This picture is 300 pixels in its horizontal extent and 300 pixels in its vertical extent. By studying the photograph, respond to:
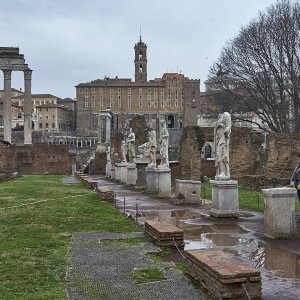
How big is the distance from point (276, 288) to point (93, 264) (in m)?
2.60

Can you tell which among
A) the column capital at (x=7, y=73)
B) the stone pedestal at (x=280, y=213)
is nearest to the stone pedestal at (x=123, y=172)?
the stone pedestal at (x=280, y=213)

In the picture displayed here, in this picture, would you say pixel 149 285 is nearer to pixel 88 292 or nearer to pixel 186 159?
pixel 88 292

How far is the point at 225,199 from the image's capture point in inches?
486

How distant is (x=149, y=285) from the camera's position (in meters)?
6.29

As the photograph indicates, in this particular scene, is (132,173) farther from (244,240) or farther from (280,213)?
(244,240)

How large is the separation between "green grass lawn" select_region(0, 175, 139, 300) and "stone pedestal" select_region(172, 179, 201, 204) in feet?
8.00

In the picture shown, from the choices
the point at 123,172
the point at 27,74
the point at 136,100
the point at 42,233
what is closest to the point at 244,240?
the point at 42,233

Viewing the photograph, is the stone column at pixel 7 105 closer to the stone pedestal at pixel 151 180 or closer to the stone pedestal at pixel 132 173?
the stone pedestal at pixel 132 173

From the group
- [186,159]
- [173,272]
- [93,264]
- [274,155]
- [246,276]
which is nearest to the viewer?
[246,276]

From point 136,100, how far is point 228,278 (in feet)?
446

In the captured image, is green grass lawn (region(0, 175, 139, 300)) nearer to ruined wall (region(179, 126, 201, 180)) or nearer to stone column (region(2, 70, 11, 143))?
ruined wall (region(179, 126, 201, 180))

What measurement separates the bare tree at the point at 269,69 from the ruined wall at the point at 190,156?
7287mm

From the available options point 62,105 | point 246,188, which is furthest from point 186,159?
point 62,105

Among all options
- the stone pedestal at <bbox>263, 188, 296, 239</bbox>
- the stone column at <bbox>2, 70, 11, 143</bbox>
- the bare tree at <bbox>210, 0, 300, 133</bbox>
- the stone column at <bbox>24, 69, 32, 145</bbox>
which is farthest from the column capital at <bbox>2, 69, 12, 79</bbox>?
the stone pedestal at <bbox>263, 188, 296, 239</bbox>
